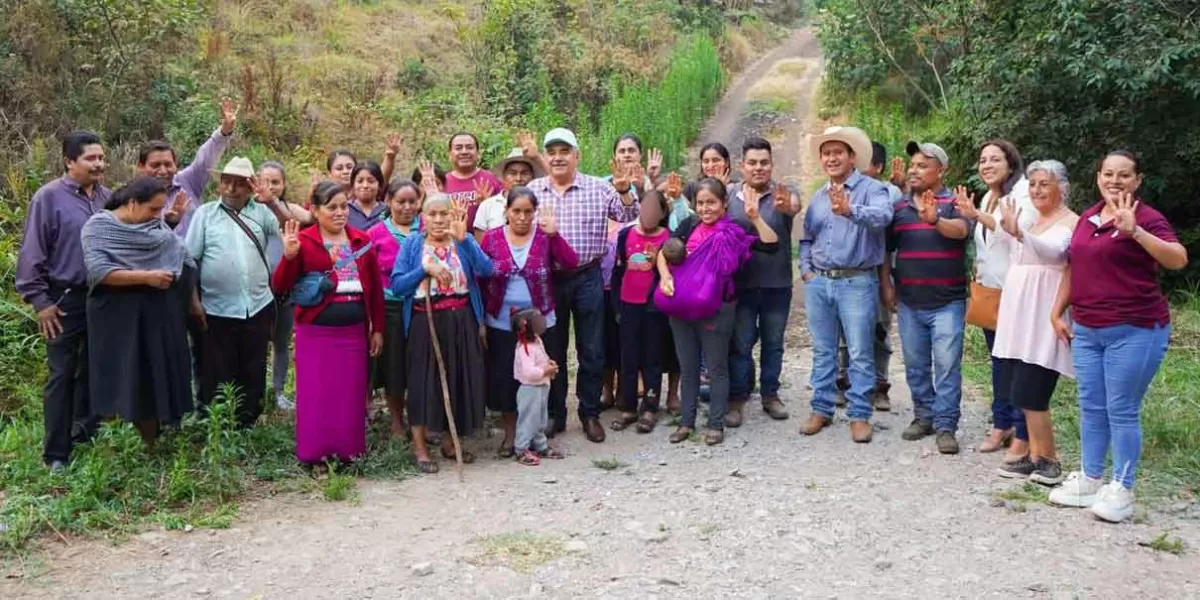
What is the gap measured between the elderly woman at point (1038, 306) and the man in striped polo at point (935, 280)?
0.45 meters

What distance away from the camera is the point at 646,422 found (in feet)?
20.6

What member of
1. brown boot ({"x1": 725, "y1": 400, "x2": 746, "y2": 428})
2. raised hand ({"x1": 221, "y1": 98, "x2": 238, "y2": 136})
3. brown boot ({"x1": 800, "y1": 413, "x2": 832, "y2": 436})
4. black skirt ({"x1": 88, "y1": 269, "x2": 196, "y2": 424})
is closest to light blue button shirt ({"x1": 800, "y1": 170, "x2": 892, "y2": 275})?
brown boot ({"x1": 800, "y1": 413, "x2": 832, "y2": 436})

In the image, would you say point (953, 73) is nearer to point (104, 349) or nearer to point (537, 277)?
point (537, 277)

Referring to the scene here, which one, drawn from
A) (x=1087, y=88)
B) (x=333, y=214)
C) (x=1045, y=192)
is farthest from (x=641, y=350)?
(x=1087, y=88)

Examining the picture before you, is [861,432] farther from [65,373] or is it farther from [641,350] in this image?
[65,373]

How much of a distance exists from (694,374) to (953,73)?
6.86 metres

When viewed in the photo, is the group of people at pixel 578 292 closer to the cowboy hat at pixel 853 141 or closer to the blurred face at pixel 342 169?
the cowboy hat at pixel 853 141

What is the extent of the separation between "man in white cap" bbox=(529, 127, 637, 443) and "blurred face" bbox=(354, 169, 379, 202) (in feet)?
3.31

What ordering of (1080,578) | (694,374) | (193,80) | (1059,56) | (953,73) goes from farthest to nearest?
1. (193,80)
2. (953,73)
3. (1059,56)
4. (694,374)
5. (1080,578)

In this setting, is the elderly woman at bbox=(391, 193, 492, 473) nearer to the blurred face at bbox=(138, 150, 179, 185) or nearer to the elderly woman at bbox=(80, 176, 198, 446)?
the elderly woman at bbox=(80, 176, 198, 446)

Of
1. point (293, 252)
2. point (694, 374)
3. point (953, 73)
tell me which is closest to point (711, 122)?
point (953, 73)

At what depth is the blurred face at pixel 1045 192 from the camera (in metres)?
4.99

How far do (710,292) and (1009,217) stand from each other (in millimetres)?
1703

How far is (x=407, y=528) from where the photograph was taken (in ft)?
15.1
